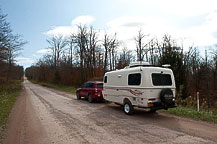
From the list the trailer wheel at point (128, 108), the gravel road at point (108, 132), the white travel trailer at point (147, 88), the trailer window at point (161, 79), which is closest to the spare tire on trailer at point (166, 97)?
the white travel trailer at point (147, 88)

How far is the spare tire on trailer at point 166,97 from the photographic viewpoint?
8.00 metres

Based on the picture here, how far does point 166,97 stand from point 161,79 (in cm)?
98

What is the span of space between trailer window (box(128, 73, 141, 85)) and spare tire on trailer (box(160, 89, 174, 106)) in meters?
1.27

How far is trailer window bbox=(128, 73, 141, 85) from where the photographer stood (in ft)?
27.4

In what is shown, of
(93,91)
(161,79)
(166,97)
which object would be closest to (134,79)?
(161,79)

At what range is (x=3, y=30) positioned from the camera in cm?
1955

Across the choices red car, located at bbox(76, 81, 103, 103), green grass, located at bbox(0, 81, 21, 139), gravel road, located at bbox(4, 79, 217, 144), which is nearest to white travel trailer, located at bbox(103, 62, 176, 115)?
gravel road, located at bbox(4, 79, 217, 144)

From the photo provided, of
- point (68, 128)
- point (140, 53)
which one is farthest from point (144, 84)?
point (140, 53)

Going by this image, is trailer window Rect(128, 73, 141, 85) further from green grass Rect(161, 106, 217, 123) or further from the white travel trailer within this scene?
green grass Rect(161, 106, 217, 123)

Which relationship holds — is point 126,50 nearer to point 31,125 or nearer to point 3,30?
point 3,30

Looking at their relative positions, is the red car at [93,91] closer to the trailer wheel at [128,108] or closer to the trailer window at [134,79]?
the trailer wheel at [128,108]

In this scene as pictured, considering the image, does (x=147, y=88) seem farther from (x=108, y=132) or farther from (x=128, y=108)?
(x=108, y=132)

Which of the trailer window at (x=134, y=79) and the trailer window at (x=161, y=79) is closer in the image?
the trailer window at (x=161, y=79)

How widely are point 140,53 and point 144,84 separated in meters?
25.0
